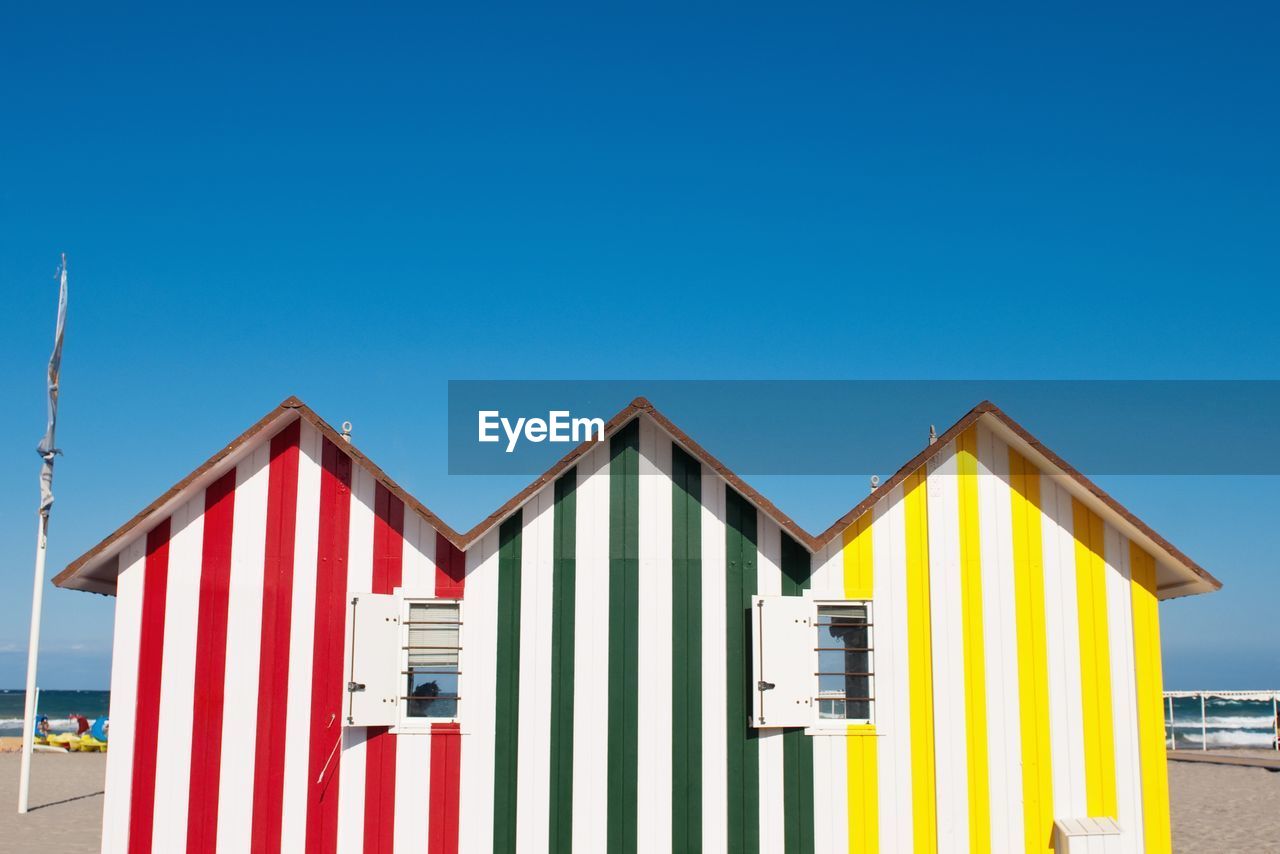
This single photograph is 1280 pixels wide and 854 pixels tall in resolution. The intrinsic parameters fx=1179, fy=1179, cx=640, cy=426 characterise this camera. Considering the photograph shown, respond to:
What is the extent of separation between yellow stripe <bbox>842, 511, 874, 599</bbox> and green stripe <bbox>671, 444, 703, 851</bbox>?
59.7 inches

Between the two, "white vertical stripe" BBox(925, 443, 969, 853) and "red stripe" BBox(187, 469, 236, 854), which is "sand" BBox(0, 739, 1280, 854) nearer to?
"red stripe" BBox(187, 469, 236, 854)

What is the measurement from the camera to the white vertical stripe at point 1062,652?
1175 cm

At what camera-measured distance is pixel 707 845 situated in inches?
453

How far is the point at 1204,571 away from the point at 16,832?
1661 centimetres

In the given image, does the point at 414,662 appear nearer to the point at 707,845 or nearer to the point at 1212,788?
the point at 707,845

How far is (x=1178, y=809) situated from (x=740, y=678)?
13.3 metres

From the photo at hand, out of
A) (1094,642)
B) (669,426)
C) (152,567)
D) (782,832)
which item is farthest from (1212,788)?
(152,567)

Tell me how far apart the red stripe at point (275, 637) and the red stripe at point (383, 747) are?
839 mm

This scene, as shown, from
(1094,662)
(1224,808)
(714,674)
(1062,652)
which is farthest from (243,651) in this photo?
(1224,808)

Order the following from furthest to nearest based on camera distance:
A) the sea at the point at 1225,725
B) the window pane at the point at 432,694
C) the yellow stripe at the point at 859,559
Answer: the sea at the point at 1225,725
the yellow stripe at the point at 859,559
the window pane at the point at 432,694

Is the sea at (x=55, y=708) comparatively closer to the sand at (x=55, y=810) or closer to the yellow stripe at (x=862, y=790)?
the sand at (x=55, y=810)

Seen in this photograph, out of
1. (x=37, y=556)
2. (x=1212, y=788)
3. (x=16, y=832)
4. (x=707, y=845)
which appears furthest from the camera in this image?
(x=1212, y=788)

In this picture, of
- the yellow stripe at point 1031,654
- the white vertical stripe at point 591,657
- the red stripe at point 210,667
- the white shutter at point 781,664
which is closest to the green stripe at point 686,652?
the white shutter at point 781,664

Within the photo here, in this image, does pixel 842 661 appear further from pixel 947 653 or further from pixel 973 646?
pixel 973 646
